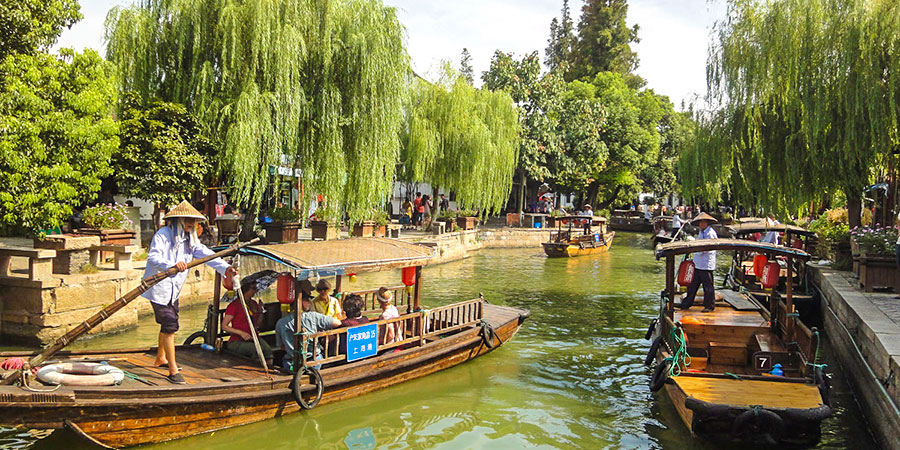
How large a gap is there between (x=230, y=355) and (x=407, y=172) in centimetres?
1795

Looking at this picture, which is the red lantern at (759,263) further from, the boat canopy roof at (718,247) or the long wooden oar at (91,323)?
the long wooden oar at (91,323)

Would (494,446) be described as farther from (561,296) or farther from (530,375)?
(561,296)

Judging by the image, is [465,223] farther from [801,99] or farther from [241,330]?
[241,330]

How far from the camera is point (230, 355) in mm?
7816

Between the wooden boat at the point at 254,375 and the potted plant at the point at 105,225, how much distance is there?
4509mm

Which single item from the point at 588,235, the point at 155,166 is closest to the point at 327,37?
the point at 155,166

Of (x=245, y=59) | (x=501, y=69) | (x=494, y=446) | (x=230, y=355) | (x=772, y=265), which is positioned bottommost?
(x=494, y=446)

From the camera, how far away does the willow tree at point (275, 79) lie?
45.4ft

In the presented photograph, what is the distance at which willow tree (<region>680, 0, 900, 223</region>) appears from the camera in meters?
12.3

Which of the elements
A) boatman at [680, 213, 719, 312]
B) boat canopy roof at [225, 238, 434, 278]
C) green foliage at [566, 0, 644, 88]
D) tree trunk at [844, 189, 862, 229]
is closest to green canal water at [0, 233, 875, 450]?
boatman at [680, 213, 719, 312]

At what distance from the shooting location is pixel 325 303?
26.8ft

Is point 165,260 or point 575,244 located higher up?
point 165,260

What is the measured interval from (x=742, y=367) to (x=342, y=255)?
5.37m

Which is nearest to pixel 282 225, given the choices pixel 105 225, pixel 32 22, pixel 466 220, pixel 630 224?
pixel 105 225
